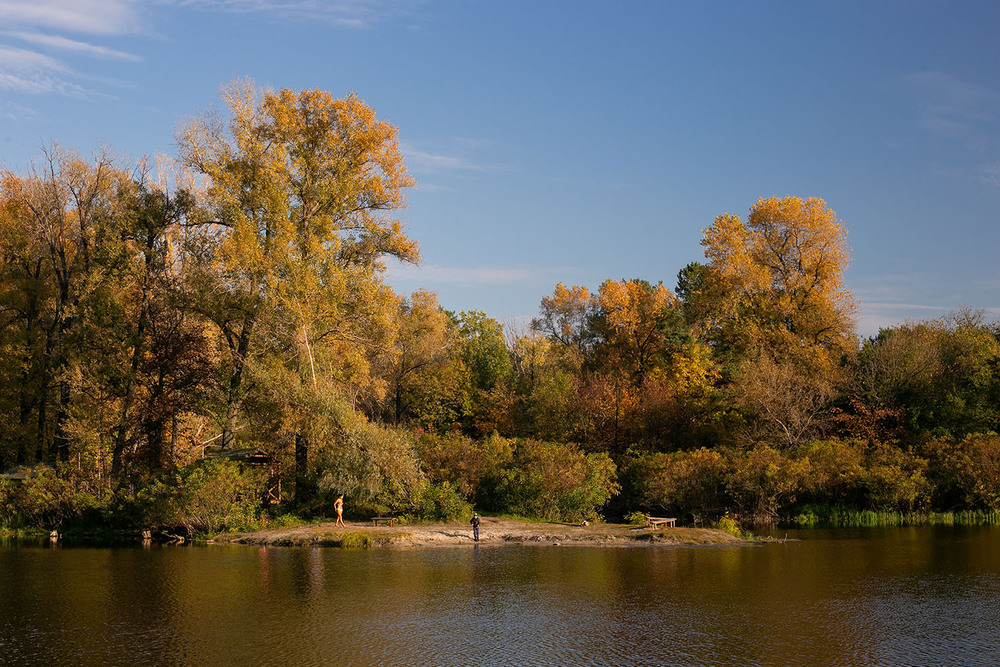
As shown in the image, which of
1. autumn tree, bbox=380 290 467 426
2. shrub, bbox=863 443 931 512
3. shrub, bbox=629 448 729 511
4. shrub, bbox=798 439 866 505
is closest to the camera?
shrub, bbox=863 443 931 512

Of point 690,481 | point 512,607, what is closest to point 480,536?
point 690,481

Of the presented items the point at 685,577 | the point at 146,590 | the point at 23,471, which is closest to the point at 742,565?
the point at 685,577

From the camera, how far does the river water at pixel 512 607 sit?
1736 cm

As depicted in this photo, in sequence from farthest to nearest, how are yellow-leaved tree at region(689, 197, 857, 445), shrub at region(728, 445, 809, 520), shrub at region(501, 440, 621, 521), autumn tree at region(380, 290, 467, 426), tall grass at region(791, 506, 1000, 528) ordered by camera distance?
autumn tree at region(380, 290, 467, 426) → yellow-leaved tree at region(689, 197, 857, 445) → shrub at region(728, 445, 809, 520) → tall grass at region(791, 506, 1000, 528) → shrub at region(501, 440, 621, 521)

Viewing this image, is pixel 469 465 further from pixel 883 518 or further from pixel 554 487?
pixel 883 518

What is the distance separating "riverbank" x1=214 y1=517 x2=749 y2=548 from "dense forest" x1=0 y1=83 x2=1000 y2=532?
101 inches

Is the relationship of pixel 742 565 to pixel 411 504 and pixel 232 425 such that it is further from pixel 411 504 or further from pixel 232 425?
pixel 232 425

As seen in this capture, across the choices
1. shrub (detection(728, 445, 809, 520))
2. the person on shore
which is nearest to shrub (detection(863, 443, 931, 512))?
shrub (detection(728, 445, 809, 520))

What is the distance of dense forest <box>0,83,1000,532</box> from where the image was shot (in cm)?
4056

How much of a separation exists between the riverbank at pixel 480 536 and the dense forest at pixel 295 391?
256 cm

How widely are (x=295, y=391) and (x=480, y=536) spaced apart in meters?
11.3

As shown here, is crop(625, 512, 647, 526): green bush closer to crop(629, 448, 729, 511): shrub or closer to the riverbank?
the riverbank

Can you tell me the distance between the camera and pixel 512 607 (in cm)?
2164

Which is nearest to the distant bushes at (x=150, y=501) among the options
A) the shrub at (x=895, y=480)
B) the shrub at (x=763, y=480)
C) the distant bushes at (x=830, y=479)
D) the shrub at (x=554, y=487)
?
the shrub at (x=554, y=487)
